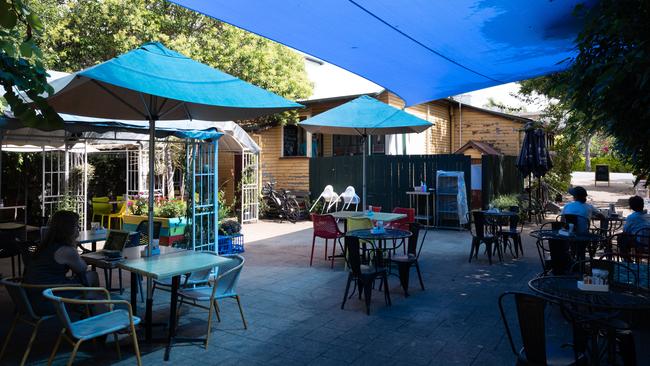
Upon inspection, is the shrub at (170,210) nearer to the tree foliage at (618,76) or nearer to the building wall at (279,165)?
the building wall at (279,165)

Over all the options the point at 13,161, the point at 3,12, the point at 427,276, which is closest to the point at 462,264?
the point at 427,276

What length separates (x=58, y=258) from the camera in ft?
13.1

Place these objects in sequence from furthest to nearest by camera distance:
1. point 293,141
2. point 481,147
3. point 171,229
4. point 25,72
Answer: point 293,141
point 481,147
point 171,229
point 25,72

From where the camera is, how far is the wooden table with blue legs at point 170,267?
152 inches

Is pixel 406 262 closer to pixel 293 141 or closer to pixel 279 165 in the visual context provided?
pixel 279 165

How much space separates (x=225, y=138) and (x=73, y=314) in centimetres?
653

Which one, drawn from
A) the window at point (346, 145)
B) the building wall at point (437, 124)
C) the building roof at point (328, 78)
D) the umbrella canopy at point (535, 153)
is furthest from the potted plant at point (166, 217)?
the building roof at point (328, 78)

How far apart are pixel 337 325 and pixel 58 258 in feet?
8.84

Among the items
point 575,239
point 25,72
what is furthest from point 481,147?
point 25,72

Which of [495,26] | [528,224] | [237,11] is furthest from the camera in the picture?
[528,224]

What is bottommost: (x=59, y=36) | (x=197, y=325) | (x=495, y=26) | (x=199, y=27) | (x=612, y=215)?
(x=197, y=325)

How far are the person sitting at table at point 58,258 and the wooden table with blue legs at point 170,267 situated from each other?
0.38 meters

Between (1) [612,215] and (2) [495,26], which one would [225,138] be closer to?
(2) [495,26]

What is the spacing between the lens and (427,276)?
Result: 6809 millimetres
